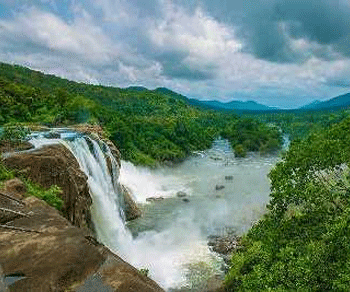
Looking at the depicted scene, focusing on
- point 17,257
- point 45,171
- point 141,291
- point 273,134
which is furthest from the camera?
point 273,134

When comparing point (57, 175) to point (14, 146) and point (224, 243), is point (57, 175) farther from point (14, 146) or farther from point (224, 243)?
point (224, 243)

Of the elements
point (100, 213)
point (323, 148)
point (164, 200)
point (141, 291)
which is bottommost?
point (164, 200)

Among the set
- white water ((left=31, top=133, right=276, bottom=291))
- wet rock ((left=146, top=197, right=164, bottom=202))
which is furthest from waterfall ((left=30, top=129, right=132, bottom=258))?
wet rock ((left=146, top=197, right=164, bottom=202))

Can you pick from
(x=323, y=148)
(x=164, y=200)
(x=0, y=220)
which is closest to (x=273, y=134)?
(x=164, y=200)

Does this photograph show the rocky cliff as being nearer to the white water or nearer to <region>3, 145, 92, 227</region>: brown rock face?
<region>3, 145, 92, 227</region>: brown rock face

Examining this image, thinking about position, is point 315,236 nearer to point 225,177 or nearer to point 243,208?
point 243,208

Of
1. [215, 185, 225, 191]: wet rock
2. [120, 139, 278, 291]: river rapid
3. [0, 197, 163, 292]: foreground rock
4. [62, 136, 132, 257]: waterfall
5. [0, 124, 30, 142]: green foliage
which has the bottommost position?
[120, 139, 278, 291]: river rapid

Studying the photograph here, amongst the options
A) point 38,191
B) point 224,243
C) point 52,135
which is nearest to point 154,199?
point 224,243
